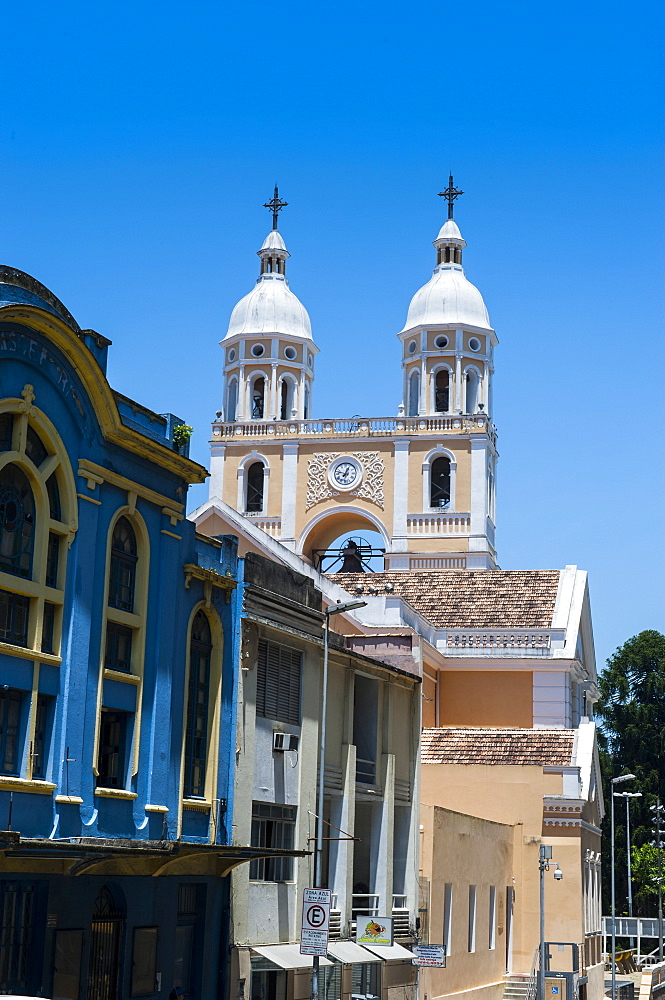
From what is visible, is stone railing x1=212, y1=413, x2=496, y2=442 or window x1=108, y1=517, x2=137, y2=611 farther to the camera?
stone railing x1=212, y1=413, x2=496, y2=442

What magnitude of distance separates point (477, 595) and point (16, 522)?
32.2 metres

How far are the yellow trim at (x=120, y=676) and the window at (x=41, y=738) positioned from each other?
1.45 m

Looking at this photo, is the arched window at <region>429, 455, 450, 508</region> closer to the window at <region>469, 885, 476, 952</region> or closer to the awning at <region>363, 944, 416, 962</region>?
the window at <region>469, 885, 476, 952</region>

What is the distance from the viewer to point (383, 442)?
2862 inches

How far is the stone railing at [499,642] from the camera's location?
48688 mm

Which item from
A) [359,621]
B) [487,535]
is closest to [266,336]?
[487,535]

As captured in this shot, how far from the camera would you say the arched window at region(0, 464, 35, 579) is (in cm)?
2159

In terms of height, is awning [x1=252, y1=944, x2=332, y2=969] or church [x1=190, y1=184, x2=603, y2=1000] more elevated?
church [x1=190, y1=184, x2=603, y2=1000]

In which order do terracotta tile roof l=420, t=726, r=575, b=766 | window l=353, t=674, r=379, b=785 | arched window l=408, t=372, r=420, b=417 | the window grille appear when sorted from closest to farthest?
the window grille
window l=353, t=674, r=379, b=785
terracotta tile roof l=420, t=726, r=575, b=766
arched window l=408, t=372, r=420, b=417

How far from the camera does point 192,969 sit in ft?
85.3

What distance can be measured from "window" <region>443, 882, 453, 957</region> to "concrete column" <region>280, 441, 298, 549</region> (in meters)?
36.8

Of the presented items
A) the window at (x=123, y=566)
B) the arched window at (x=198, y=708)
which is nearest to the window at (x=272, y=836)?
the arched window at (x=198, y=708)

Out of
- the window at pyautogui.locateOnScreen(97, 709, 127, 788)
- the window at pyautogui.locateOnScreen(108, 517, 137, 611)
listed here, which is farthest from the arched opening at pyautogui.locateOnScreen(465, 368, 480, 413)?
the window at pyautogui.locateOnScreen(97, 709, 127, 788)

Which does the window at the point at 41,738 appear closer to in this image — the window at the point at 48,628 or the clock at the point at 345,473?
the window at the point at 48,628
